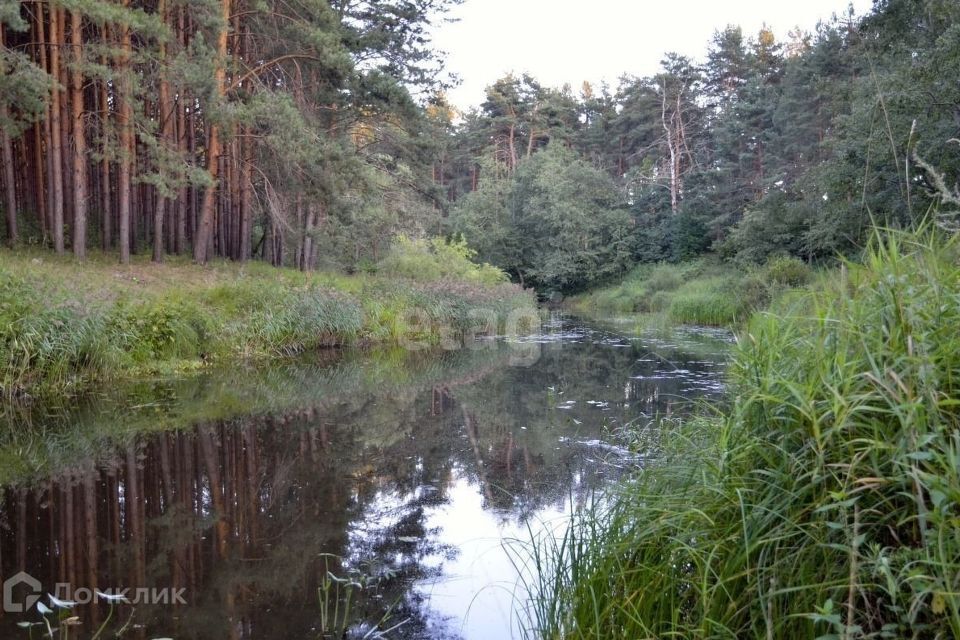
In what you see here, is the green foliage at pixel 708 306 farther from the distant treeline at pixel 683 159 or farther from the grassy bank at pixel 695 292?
the distant treeline at pixel 683 159

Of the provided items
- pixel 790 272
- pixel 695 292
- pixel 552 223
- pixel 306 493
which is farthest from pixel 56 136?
pixel 552 223

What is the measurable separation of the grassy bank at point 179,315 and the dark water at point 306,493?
2.53 ft

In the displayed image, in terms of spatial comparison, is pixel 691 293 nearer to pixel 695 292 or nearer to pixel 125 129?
pixel 695 292

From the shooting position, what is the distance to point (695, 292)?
23.8m

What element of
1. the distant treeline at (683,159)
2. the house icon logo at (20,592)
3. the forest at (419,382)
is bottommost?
the house icon logo at (20,592)

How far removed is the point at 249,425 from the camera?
284 inches

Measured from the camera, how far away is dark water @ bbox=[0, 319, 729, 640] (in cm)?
339

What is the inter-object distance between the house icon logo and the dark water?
3cm

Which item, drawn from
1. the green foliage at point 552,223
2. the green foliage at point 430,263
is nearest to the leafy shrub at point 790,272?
the green foliage at point 430,263

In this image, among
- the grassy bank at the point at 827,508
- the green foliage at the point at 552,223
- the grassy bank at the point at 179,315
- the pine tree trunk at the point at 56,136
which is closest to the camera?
the grassy bank at the point at 827,508

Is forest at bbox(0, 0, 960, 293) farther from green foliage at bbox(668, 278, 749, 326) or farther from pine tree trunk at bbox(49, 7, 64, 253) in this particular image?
green foliage at bbox(668, 278, 749, 326)

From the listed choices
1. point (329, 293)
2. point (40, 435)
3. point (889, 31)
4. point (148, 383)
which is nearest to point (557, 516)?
point (40, 435)

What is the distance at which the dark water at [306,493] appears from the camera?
11.1 ft

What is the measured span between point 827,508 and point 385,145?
75.0 feet
